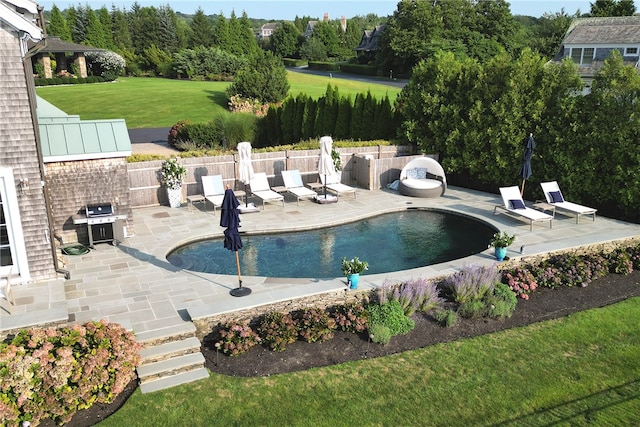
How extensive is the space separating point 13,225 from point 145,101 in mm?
31684

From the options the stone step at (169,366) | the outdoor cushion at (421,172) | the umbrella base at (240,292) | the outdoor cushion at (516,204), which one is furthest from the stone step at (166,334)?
the outdoor cushion at (421,172)

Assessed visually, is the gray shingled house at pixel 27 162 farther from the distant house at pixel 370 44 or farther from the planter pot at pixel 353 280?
the distant house at pixel 370 44

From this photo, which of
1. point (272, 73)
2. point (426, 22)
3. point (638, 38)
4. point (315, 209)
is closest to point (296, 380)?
point (315, 209)

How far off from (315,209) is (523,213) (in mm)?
6535

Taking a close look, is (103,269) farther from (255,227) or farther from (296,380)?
(296,380)

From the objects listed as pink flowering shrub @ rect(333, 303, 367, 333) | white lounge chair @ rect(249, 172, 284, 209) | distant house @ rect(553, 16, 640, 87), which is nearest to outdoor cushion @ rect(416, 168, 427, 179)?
white lounge chair @ rect(249, 172, 284, 209)

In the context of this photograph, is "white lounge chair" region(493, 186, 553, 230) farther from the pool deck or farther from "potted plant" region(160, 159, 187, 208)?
"potted plant" region(160, 159, 187, 208)

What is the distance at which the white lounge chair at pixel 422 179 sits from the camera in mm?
18688

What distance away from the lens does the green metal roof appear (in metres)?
12.9

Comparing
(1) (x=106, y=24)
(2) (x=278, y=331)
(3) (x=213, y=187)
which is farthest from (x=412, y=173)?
(1) (x=106, y=24)

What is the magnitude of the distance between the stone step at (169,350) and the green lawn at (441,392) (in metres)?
0.69

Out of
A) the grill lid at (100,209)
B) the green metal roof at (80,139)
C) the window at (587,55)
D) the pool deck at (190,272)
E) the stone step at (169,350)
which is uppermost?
the window at (587,55)

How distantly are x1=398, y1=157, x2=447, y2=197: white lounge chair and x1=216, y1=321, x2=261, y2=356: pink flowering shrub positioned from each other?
10899mm

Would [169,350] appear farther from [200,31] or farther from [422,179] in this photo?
[200,31]
